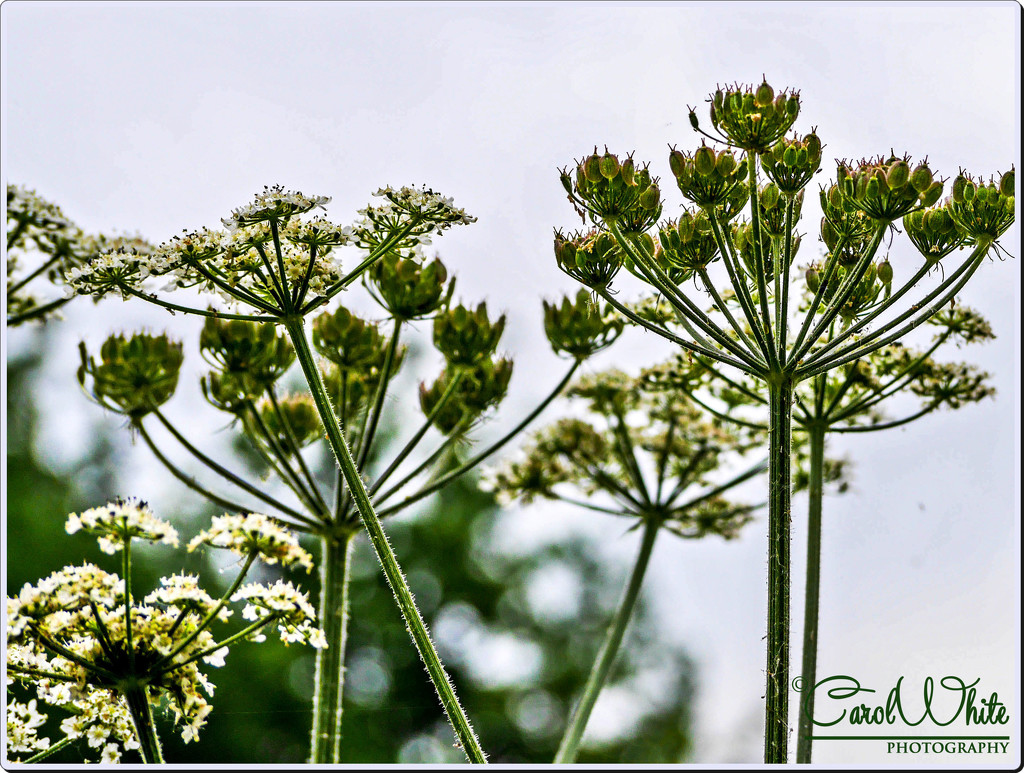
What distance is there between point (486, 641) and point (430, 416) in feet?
33.6

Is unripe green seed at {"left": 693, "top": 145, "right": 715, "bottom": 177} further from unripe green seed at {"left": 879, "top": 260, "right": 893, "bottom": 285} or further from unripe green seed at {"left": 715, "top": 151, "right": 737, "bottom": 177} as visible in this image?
unripe green seed at {"left": 879, "top": 260, "right": 893, "bottom": 285}

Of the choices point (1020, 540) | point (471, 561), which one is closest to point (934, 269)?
point (1020, 540)

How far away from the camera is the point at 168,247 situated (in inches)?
83.6

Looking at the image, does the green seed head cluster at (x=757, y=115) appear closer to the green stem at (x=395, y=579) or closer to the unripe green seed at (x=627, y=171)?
the unripe green seed at (x=627, y=171)

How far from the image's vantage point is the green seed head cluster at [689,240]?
7.32ft

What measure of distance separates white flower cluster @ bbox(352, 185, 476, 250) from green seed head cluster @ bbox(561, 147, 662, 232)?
291mm

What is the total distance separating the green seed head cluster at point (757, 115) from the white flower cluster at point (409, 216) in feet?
2.02

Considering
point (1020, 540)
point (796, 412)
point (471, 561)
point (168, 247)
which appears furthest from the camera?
point (471, 561)

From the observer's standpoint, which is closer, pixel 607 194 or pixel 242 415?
pixel 607 194

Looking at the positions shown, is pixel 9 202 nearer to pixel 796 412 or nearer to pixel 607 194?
pixel 607 194

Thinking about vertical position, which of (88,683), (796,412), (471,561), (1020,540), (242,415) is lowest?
(88,683)

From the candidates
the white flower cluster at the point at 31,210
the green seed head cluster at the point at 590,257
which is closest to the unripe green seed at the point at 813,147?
the green seed head cluster at the point at 590,257

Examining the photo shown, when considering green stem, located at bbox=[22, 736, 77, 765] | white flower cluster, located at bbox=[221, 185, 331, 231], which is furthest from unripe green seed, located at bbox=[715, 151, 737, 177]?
green stem, located at bbox=[22, 736, 77, 765]

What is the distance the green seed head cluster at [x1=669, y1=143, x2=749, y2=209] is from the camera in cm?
213
